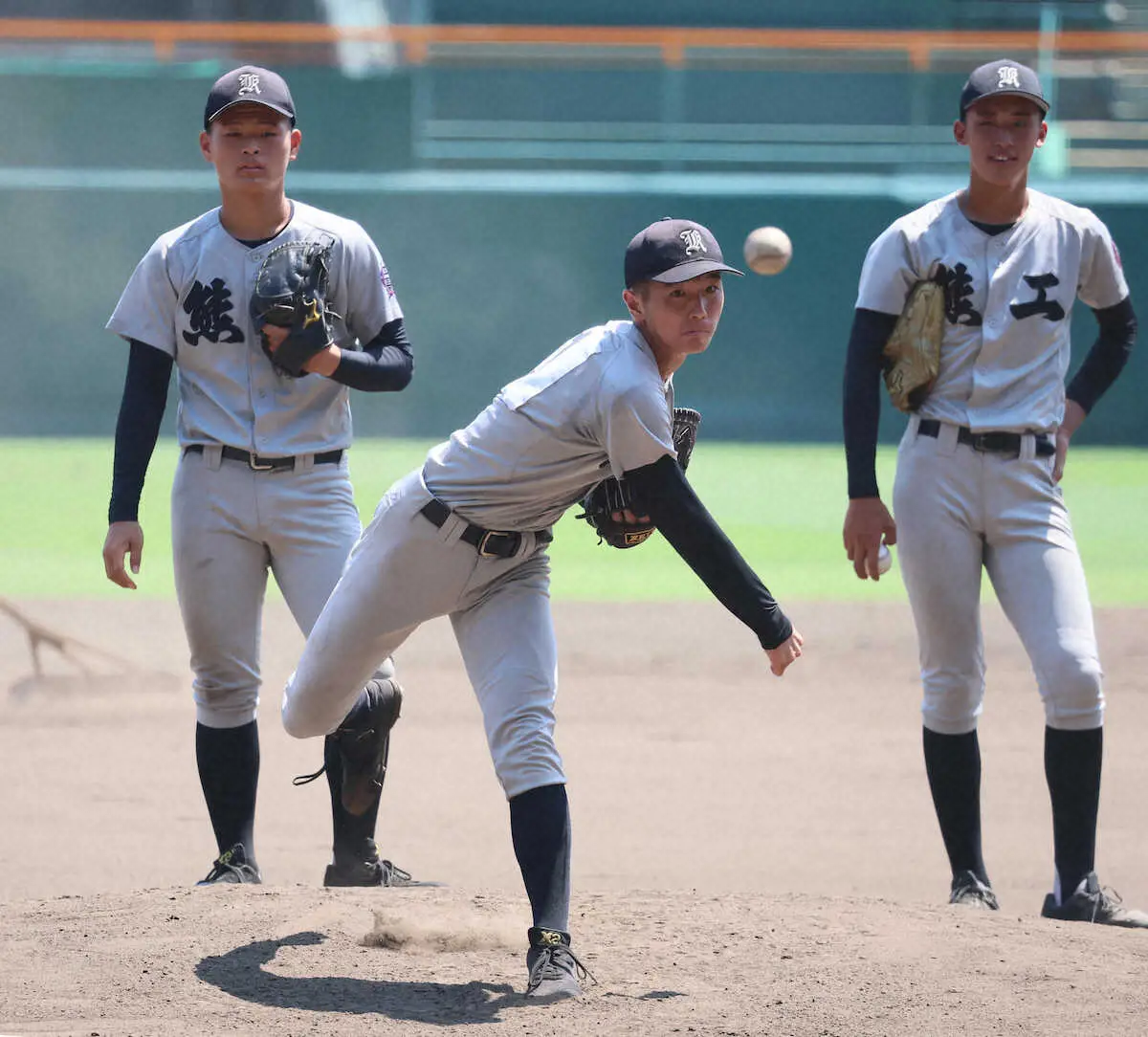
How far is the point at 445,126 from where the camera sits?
14.5 meters

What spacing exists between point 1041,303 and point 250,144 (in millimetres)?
1850

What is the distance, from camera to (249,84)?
12.3 feet

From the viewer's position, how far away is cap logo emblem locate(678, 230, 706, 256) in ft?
9.85

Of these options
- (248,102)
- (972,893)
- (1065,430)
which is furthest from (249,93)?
(972,893)

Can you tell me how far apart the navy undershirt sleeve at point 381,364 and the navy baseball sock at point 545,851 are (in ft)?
3.44

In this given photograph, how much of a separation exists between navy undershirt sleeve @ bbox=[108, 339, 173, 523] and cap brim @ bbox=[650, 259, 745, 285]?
4.60ft

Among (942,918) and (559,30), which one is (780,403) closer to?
(559,30)

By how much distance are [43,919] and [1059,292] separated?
266 cm

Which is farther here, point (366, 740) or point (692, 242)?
point (366, 740)

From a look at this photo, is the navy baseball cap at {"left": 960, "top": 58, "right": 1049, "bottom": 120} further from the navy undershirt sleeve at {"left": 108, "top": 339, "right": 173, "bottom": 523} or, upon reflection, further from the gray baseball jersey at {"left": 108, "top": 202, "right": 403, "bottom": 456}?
the navy undershirt sleeve at {"left": 108, "top": 339, "right": 173, "bottom": 523}

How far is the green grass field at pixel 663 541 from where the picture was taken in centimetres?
886

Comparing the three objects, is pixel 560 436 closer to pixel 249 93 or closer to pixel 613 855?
pixel 249 93

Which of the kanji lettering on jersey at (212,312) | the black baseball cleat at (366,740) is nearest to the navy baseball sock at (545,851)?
the black baseball cleat at (366,740)

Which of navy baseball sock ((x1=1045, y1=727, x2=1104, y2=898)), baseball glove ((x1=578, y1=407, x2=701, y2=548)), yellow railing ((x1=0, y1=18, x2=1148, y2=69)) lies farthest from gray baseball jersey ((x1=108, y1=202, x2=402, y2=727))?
yellow railing ((x1=0, y1=18, x2=1148, y2=69))
